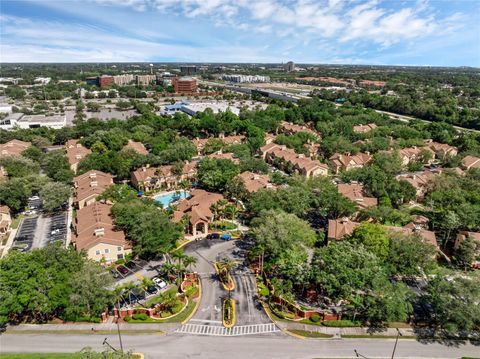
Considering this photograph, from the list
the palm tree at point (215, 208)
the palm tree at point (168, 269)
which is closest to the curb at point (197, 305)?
the palm tree at point (168, 269)

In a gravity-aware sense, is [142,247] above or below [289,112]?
below

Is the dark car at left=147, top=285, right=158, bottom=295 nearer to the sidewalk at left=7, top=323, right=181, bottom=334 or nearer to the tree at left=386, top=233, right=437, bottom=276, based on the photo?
the sidewalk at left=7, top=323, right=181, bottom=334

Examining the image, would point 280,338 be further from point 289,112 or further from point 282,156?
point 289,112

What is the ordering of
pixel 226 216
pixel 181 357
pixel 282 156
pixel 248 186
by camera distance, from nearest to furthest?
pixel 181 357
pixel 226 216
pixel 248 186
pixel 282 156

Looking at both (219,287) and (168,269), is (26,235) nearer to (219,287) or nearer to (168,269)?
(168,269)

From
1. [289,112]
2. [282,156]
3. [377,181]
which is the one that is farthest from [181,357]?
[289,112]

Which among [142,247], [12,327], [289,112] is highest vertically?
[289,112]
